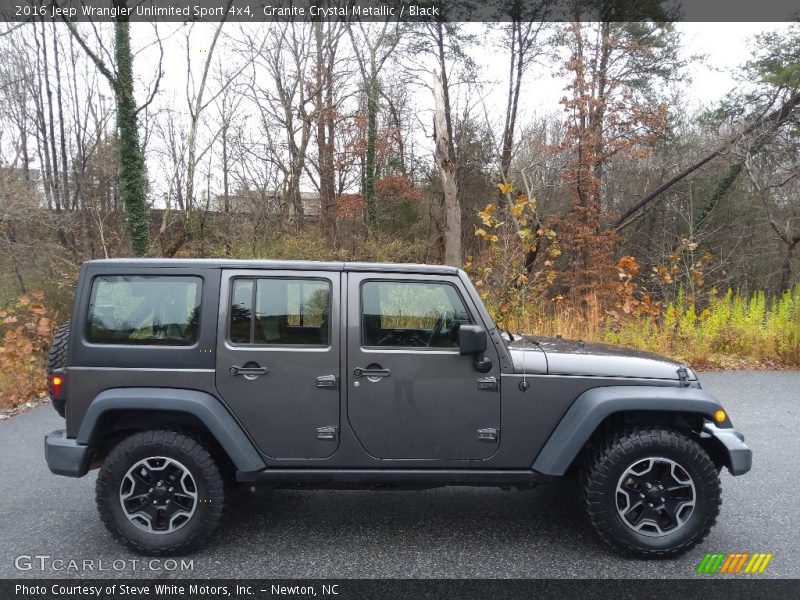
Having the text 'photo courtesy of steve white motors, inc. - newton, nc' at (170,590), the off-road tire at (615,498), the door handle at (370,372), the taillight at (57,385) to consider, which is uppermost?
the door handle at (370,372)

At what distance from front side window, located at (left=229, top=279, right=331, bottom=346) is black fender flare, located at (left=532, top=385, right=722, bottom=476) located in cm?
149

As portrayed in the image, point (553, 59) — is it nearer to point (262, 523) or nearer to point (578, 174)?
point (578, 174)

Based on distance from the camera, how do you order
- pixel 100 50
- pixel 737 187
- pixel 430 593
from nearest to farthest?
pixel 430 593, pixel 100 50, pixel 737 187

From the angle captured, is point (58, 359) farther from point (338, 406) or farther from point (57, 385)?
point (338, 406)

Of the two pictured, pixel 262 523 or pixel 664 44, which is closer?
pixel 262 523

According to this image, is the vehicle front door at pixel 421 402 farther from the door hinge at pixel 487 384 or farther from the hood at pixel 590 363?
the hood at pixel 590 363

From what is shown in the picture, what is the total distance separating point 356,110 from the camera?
80.4 feet

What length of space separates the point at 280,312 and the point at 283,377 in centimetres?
40

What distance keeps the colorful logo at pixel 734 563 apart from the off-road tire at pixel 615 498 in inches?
5.2

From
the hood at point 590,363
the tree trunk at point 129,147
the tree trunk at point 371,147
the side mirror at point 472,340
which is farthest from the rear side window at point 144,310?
the tree trunk at point 371,147

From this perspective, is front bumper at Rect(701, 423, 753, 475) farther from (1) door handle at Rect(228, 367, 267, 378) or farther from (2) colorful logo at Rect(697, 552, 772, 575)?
(1) door handle at Rect(228, 367, 267, 378)

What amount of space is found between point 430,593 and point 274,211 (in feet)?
64.1

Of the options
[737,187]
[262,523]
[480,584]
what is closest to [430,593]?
[480,584]

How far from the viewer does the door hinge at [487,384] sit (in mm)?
3289
